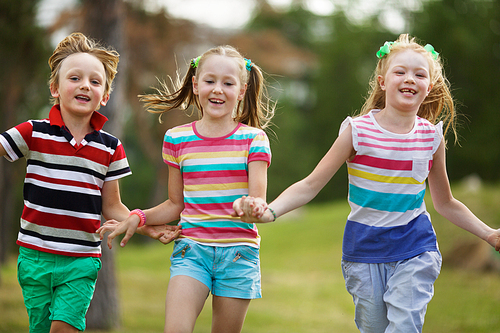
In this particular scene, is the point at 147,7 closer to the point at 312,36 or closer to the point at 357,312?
the point at 357,312

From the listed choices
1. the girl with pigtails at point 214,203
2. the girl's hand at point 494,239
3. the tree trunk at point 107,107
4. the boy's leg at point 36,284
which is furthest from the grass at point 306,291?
the girl's hand at point 494,239

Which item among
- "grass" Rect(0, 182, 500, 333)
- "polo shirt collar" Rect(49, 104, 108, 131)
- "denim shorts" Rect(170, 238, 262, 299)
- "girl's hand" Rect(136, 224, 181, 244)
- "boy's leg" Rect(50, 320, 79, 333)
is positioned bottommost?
"grass" Rect(0, 182, 500, 333)

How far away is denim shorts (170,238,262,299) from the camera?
111 inches

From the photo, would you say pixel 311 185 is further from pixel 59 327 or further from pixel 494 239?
pixel 59 327

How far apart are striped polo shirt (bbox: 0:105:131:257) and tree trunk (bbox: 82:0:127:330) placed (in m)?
3.07

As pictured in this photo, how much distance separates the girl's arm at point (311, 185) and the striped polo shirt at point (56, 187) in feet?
2.88

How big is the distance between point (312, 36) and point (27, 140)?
100 feet

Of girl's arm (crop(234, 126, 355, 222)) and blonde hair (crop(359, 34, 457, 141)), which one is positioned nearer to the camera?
girl's arm (crop(234, 126, 355, 222))

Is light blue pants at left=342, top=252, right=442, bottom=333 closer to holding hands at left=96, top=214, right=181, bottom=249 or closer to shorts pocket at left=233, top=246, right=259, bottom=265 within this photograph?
shorts pocket at left=233, top=246, right=259, bottom=265

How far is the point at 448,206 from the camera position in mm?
3182

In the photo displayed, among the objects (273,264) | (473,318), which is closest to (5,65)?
(273,264)

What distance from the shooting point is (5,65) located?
10336 mm

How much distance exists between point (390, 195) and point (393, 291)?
503mm

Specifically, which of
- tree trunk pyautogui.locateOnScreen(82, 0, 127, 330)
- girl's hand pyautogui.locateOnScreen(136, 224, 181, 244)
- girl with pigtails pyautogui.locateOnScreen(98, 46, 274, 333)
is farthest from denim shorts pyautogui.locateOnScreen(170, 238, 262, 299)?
tree trunk pyautogui.locateOnScreen(82, 0, 127, 330)
